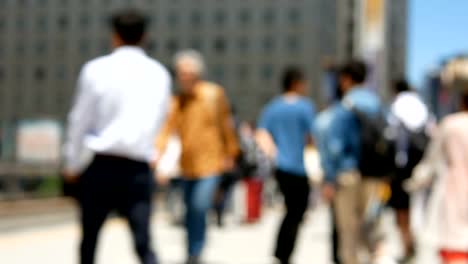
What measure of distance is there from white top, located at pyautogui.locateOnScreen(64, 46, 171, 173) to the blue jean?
241 cm

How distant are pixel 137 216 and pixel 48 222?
28.9 feet

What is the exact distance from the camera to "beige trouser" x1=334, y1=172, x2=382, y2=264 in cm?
593

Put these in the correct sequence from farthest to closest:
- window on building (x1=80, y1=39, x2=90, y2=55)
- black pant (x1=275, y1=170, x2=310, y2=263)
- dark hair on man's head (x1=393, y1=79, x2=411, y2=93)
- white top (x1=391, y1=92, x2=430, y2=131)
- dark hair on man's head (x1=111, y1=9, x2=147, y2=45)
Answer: window on building (x1=80, y1=39, x2=90, y2=55), dark hair on man's head (x1=393, y1=79, x2=411, y2=93), white top (x1=391, y1=92, x2=430, y2=131), black pant (x1=275, y1=170, x2=310, y2=263), dark hair on man's head (x1=111, y1=9, x2=147, y2=45)

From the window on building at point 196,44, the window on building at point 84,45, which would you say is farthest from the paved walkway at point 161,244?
the window on building at point 84,45

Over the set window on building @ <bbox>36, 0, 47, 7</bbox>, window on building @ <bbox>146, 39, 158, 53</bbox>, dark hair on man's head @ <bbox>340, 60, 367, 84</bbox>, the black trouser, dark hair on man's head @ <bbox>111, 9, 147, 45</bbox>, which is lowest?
window on building @ <bbox>146, 39, 158, 53</bbox>

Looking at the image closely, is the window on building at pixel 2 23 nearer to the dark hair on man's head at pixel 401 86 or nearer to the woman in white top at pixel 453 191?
the dark hair on man's head at pixel 401 86

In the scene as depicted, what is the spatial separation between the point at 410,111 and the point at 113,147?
4532mm

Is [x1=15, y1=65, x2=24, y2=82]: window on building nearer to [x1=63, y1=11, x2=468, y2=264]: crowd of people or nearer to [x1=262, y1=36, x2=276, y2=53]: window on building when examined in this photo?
[x1=262, y1=36, x2=276, y2=53]: window on building

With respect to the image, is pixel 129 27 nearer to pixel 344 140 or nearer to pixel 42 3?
pixel 344 140

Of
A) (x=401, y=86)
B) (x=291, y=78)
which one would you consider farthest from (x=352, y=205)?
(x=401, y=86)

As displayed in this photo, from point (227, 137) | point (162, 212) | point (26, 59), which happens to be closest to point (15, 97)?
point (26, 59)

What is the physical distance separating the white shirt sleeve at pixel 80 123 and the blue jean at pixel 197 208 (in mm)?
2583

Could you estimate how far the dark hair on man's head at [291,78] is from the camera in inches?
301

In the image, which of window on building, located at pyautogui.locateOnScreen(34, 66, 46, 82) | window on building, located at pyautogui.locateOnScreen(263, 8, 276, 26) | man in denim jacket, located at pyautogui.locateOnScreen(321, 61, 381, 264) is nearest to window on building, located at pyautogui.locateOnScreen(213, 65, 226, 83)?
window on building, located at pyautogui.locateOnScreen(263, 8, 276, 26)
